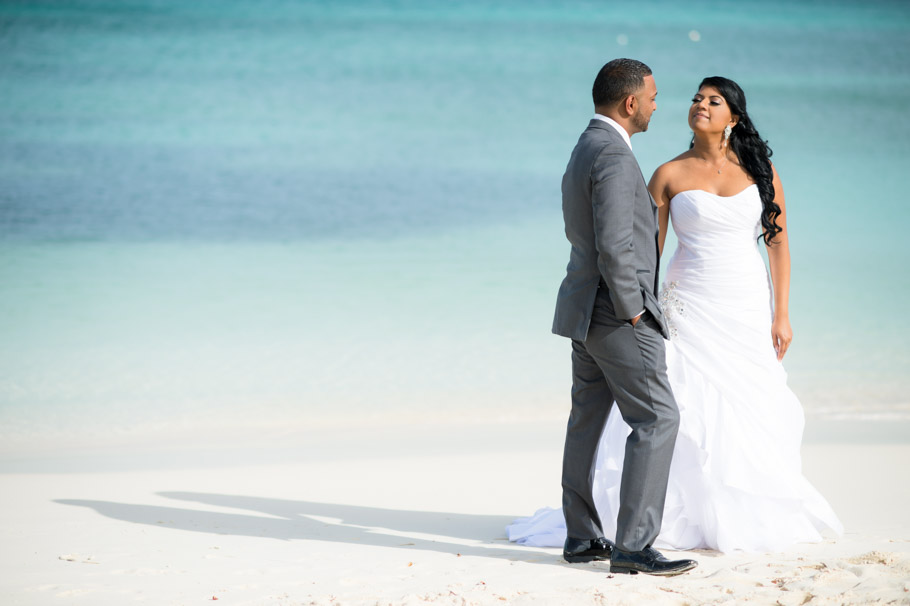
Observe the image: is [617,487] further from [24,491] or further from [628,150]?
[24,491]

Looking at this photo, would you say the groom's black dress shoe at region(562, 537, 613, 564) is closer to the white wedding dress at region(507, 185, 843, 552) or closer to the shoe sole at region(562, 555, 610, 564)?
the shoe sole at region(562, 555, 610, 564)

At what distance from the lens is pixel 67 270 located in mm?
10344

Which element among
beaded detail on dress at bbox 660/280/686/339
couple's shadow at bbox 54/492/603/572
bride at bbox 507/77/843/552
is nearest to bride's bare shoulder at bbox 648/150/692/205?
bride at bbox 507/77/843/552

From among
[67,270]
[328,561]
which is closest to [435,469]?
[328,561]

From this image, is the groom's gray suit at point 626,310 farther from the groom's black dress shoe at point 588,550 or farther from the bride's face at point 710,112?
the bride's face at point 710,112

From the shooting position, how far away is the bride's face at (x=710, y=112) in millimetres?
3465

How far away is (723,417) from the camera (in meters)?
3.31

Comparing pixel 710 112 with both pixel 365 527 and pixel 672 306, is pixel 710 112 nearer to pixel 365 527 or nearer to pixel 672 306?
pixel 672 306

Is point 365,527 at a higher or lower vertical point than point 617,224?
lower

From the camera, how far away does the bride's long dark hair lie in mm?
3482

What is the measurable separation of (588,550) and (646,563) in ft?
0.99

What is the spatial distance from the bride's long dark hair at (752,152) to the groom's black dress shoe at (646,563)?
1.25m

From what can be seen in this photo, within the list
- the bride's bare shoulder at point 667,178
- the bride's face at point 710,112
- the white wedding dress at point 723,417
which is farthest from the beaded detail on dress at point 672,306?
the bride's face at point 710,112

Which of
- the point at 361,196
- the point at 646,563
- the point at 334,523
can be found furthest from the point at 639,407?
the point at 361,196
